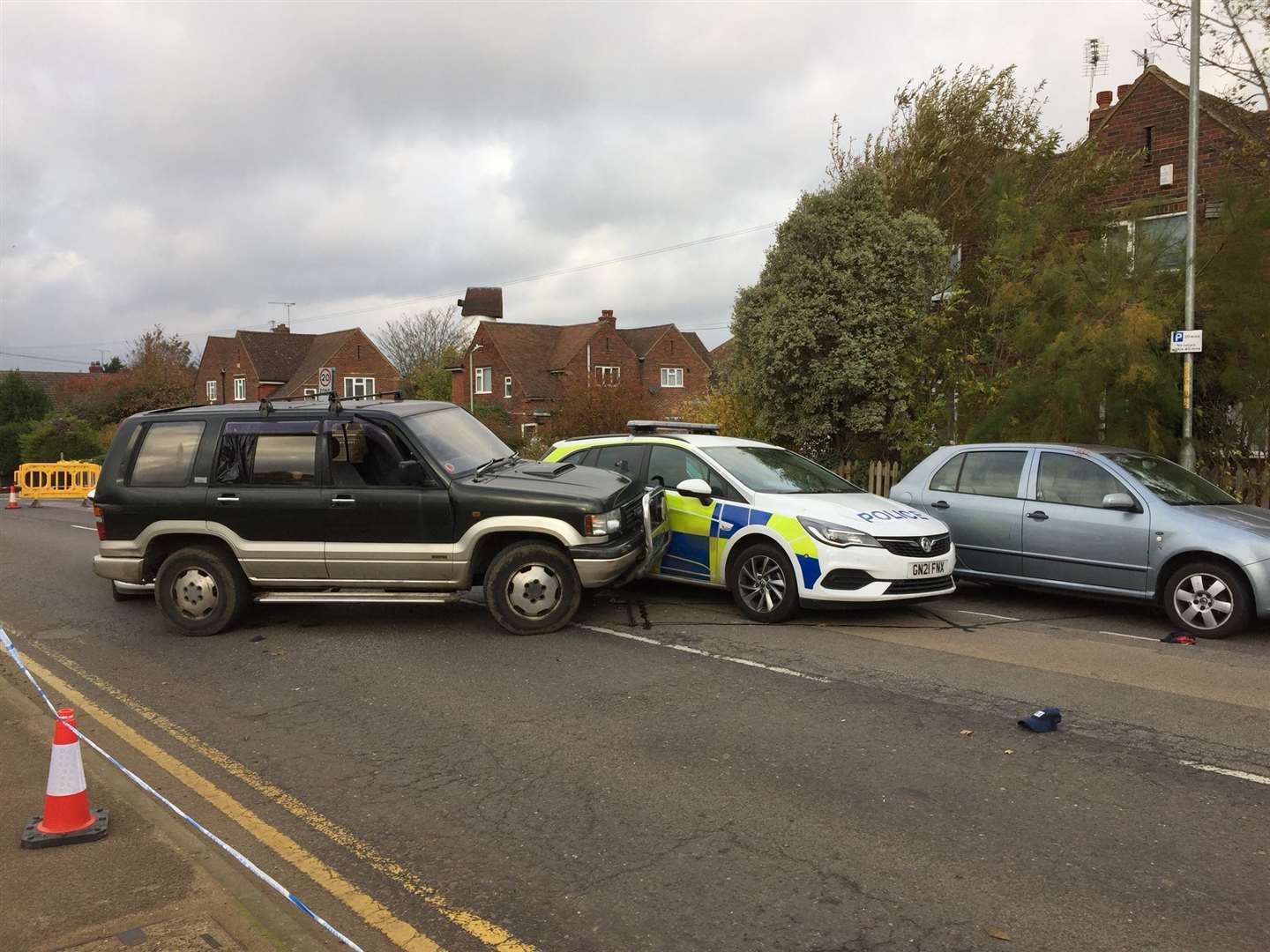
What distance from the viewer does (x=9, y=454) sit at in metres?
41.0

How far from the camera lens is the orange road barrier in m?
30.4

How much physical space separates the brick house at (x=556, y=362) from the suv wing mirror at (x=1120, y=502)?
38197 mm

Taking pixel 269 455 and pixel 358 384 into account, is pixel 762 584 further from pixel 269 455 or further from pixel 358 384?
pixel 358 384

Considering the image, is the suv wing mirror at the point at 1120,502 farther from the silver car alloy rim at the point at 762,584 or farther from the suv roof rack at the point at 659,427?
the suv roof rack at the point at 659,427

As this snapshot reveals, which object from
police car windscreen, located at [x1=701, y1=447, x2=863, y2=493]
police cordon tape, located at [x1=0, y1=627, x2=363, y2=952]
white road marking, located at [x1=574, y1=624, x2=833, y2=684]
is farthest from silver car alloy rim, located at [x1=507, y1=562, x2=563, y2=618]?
police cordon tape, located at [x1=0, y1=627, x2=363, y2=952]

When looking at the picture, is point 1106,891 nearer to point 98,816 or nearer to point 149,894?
point 149,894

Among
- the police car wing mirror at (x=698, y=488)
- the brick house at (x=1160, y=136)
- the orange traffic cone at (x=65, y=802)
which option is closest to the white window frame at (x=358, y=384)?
the brick house at (x=1160, y=136)

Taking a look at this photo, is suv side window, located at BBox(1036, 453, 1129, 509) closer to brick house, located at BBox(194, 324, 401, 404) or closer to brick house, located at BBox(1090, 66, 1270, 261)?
brick house, located at BBox(1090, 66, 1270, 261)

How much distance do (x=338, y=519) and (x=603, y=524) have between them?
2.23m

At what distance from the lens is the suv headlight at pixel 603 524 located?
310 inches

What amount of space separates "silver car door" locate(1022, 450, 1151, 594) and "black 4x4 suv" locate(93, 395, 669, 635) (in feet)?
12.3

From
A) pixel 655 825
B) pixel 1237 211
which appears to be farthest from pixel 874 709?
pixel 1237 211

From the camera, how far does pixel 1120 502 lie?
28.0 feet

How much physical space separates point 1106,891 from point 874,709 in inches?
90.0
